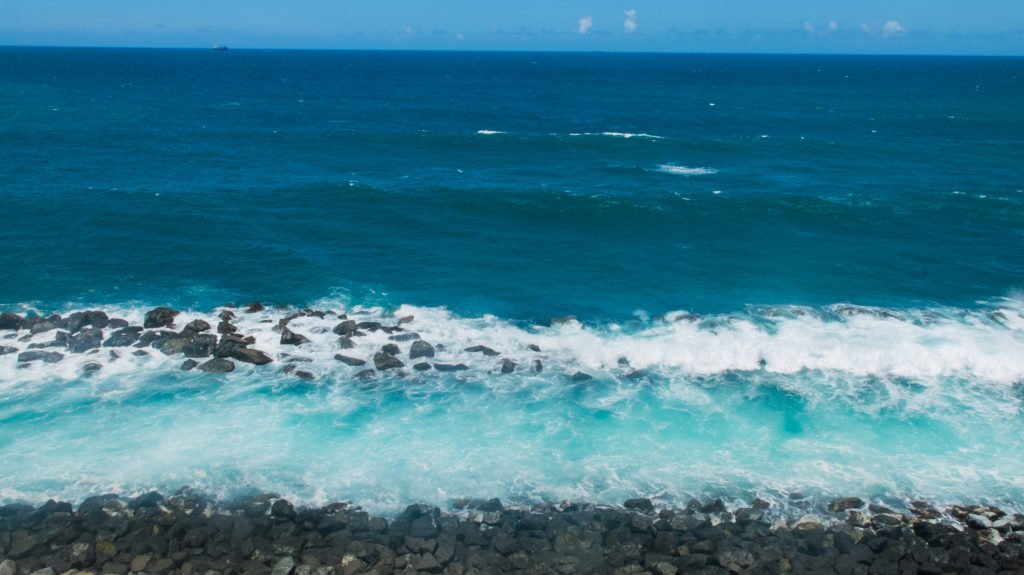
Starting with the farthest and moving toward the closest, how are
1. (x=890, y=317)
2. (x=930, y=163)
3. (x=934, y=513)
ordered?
1. (x=930, y=163)
2. (x=890, y=317)
3. (x=934, y=513)

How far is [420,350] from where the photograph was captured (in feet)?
128

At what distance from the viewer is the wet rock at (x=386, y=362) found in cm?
3775

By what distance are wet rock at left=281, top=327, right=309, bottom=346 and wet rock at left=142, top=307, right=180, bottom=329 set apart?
23.0 feet

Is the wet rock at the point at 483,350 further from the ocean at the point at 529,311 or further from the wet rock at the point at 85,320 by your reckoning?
the wet rock at the point at 85,320

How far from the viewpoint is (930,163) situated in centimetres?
8588

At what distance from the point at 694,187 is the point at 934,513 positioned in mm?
49171

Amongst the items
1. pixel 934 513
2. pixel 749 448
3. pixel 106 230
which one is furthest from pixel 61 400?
pixel 934 513

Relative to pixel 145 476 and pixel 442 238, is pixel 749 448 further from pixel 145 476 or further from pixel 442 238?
pixel 442 238

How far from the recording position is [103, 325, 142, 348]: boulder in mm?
39062

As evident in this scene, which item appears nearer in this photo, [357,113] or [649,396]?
[649,396]

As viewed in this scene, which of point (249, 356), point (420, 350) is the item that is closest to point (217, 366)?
point (249, 356)

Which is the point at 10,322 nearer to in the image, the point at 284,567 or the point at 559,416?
the point at 284,567

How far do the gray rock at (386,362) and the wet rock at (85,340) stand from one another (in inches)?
585

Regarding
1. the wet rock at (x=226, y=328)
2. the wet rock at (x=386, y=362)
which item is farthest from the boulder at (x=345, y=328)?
the wet rock at (x=226, y=328)
